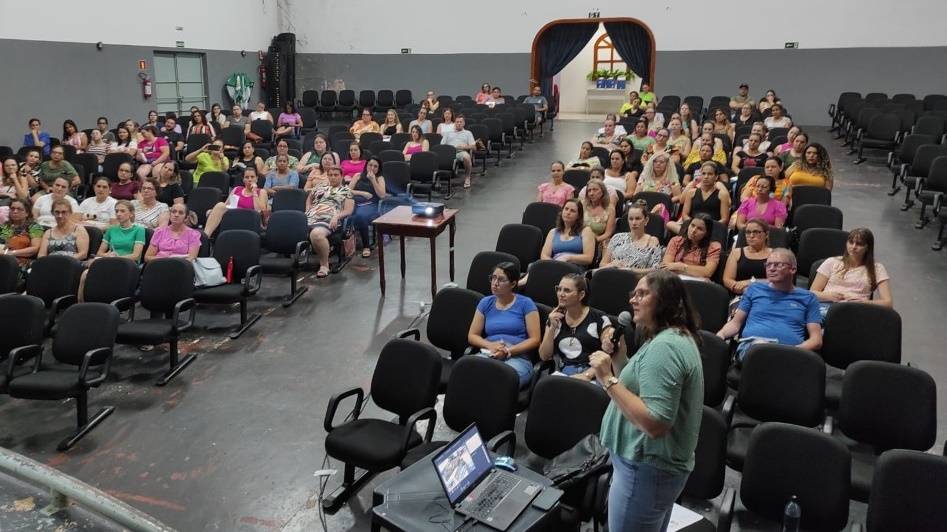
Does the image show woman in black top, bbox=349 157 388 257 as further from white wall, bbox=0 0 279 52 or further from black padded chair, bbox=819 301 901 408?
white wall, bbox=0 0 279 52

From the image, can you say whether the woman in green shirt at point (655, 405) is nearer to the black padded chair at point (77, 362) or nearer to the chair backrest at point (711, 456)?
the chair backrest at point (711, 456)

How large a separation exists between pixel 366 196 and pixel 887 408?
5.68m

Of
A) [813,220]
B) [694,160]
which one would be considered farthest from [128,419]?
[694,160]

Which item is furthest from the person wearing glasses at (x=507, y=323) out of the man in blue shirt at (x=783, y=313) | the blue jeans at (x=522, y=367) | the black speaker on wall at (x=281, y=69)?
the black speaker on wall at (x=281, y=69)

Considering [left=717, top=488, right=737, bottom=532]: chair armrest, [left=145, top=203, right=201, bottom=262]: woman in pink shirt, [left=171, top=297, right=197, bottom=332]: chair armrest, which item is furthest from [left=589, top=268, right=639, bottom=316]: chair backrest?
[left=145, top=203, right=201, bottom=262]: woman in pink shirt

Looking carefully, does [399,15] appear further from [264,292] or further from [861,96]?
[264,292]

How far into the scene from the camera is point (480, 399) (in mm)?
3635

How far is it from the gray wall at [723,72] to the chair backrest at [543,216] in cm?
1072

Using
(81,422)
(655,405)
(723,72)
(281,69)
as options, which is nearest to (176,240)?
(81,422)

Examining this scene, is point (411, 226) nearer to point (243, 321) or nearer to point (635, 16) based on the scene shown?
point (243, 321)

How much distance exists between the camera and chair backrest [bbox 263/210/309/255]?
6805 millimetres

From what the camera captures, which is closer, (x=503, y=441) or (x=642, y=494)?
(x=642, y=494)

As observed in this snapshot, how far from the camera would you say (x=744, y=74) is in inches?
607

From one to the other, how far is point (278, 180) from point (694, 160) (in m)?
5.08
